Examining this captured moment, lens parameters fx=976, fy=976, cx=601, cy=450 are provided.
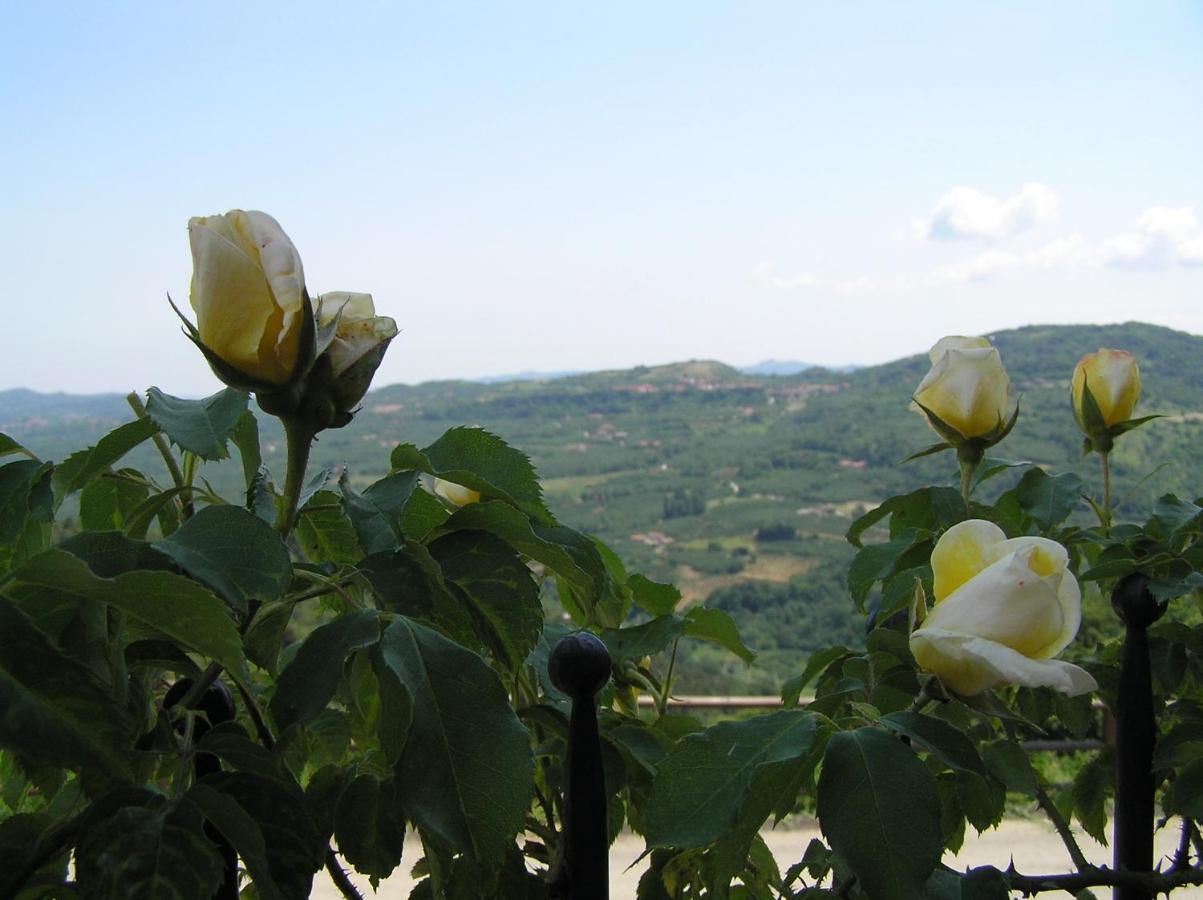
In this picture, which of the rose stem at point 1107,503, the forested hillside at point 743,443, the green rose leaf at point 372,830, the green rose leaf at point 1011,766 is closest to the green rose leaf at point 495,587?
the green rose leaf at point 372,830

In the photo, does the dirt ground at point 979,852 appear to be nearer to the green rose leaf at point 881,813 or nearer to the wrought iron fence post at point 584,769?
the wrought iron fence post at point 584,769

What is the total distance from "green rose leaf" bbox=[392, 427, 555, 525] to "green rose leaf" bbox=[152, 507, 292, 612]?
0.14 m

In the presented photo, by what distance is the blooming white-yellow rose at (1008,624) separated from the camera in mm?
496

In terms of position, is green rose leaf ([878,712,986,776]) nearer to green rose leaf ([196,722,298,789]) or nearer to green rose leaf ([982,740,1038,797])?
green rose leaf ([982,740,1038,797])

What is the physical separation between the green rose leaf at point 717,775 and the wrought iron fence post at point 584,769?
57mm

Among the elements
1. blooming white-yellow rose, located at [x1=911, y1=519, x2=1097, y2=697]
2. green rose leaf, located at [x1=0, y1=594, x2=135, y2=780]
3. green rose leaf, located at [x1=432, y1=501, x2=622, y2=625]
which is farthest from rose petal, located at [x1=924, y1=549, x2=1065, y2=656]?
green rose leaf, located at [x1=0, y1=594, x2=135, y2=780]

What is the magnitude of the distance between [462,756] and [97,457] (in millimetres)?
310

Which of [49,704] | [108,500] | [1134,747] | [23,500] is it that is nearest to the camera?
[49,704]

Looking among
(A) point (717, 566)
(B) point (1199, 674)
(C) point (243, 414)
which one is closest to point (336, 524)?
(C) point (243, 414)

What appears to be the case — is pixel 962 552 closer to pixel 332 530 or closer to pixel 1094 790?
pixel 332 530

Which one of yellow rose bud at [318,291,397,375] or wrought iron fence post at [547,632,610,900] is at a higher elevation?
yellow rose bud at [318,291,397,375]

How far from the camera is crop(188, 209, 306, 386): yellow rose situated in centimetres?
52

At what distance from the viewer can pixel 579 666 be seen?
532 millimetres

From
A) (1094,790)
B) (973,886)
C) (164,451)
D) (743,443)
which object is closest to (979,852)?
(1094,790)
